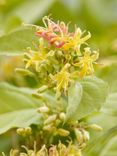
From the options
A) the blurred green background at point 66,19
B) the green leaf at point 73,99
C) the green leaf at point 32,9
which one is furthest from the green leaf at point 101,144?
the green leaf at point 32,9

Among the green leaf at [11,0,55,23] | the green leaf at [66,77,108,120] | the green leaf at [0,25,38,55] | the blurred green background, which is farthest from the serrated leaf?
the green leaf at [11,0,55,23]

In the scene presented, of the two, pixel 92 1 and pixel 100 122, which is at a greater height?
pixel 92 1

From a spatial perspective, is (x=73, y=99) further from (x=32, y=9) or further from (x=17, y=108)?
(x=32, y=9)

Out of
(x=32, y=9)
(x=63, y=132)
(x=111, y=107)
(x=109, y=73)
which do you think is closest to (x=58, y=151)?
(x=63, y=132)

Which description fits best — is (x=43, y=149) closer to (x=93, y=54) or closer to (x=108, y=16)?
(x=93, y=54)

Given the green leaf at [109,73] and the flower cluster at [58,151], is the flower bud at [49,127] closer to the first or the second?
the flower cluster at [58,151]

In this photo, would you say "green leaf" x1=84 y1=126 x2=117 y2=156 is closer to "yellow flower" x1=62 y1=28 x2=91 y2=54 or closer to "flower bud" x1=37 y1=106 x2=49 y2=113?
"flower bud" x1=37 y1=106 x2=49 y2=113

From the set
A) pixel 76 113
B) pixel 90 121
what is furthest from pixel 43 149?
pixel 90 121
